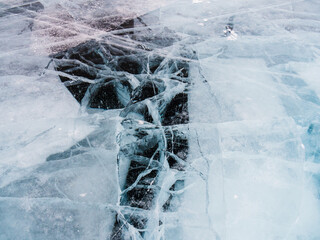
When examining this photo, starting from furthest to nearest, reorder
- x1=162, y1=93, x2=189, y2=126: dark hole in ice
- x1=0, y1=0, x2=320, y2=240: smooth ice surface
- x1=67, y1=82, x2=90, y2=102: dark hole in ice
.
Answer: x1=67, y1=82, x2=90, y2=102: dark hole in ice < x1=162, y1=93, x2=189, y2=126: dark hole in ice < x1=0, y1=0, x2=320, y2=240: smooth ice surface

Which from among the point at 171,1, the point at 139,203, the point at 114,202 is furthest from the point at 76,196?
the point at 171,1

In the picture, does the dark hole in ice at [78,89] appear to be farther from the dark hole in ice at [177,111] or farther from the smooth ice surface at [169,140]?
the dark hole in ice at [177,111]

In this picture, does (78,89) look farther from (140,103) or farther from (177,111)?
(177,111)

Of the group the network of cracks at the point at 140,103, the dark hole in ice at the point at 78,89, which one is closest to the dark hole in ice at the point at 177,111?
the network of cracks at the point at 140,103

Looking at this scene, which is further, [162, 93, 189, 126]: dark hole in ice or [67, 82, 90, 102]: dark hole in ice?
[67, 82, 90, 102]: dark hole in ice

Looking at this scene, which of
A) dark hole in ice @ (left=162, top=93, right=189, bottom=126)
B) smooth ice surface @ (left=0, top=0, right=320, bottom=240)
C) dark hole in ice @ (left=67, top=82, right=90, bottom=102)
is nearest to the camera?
smooth ice surface @ (left=0, top=0, right=320, bottom=240)

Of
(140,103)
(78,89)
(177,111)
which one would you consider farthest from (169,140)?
(78,89)

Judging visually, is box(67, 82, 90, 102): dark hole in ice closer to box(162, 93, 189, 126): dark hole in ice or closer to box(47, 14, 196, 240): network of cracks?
box(47, 14, 196, 240): network of cracks

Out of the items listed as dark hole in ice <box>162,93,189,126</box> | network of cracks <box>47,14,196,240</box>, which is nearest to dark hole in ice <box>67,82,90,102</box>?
network of cracks <box>47,14,196,240</box>

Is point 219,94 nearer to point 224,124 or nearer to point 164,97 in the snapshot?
point 224,124
